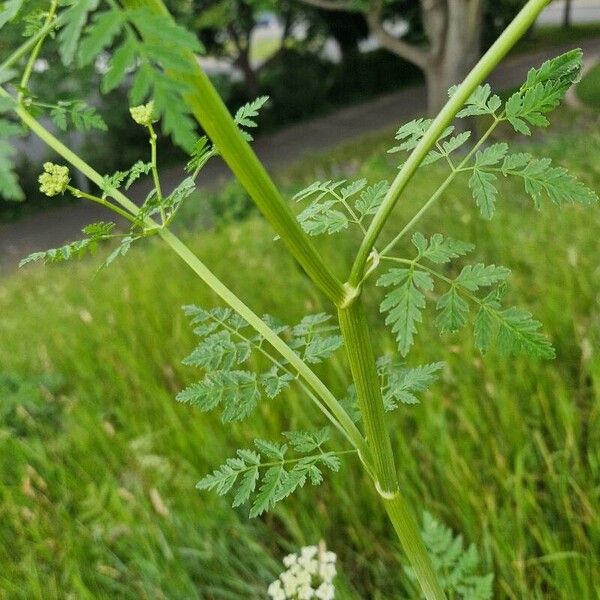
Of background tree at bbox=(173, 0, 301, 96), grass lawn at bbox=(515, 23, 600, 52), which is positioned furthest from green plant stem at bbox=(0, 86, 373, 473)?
grass lawn at bbox=(515, 23, 600, 52)

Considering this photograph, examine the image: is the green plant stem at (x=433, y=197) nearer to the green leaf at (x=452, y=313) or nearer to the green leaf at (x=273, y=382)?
the green leaf at (x=452, y=313)

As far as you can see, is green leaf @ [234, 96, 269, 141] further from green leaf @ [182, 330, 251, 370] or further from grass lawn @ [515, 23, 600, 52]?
grass lawn @ [515, 23, 600, 52]

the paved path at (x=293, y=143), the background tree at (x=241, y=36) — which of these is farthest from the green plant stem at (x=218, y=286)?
the background tree at (x=241, y=36)

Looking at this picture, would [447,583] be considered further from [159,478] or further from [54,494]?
[54,494]

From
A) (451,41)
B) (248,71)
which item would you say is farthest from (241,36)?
(451,41)

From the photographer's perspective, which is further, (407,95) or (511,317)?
(407,95)

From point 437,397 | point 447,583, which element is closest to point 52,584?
point 447,583

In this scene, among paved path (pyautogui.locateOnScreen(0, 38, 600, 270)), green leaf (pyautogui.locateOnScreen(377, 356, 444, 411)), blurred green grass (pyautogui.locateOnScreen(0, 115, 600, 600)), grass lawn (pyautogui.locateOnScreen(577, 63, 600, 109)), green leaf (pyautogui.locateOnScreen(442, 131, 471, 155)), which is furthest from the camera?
paved path (pyautogui.locateOnScreen(0, 38, 600, 270))
